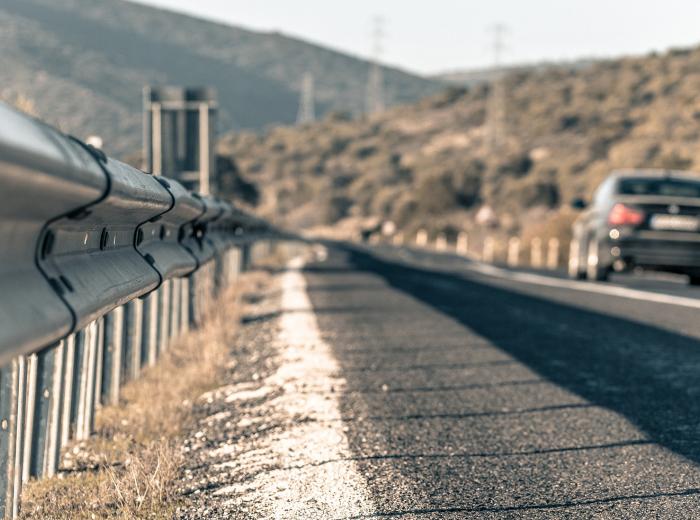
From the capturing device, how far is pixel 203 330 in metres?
10.2

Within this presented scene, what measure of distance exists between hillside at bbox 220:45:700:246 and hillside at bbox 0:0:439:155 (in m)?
7.11

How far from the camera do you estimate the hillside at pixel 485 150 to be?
70.7 m

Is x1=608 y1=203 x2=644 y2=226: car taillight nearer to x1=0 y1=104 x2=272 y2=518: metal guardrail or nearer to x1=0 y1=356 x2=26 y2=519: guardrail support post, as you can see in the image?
x1=0 y1=104 x2=272 y2=518: metal guardrail

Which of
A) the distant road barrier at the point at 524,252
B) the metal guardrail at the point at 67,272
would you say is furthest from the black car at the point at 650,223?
the distant road barrier at the point at 524,252

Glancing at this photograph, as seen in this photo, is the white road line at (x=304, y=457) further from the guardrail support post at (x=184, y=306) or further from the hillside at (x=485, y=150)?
the hillside at (x=485, y=150)

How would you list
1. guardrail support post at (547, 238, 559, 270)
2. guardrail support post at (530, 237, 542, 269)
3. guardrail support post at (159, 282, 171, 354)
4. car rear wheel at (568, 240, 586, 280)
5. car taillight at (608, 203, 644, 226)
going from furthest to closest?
guardrail support post at (530, 237, 542, 269)
guardrail support post at (547, 238, 559, 270)
car rear wheel at (568, 240, 586, 280)
car taillight at (608, 203, 644, 226)
guardrail support post at (159, 282, 171, 354)

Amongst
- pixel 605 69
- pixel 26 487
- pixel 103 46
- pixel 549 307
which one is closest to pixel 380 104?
pixel 605 69

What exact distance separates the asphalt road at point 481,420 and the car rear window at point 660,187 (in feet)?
18.7

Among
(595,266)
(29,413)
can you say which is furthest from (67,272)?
(595,266)

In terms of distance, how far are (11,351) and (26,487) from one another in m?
2.27

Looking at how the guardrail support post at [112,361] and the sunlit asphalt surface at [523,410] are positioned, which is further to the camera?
the guardrail support post at [112,361]

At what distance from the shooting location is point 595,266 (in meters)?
17.8

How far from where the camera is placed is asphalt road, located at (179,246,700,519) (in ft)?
13.9

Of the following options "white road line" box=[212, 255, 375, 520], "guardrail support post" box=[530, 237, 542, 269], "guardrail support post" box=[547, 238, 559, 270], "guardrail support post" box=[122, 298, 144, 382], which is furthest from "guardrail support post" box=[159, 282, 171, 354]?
"guardrail support post" box=[530, 237, 542, 269]
